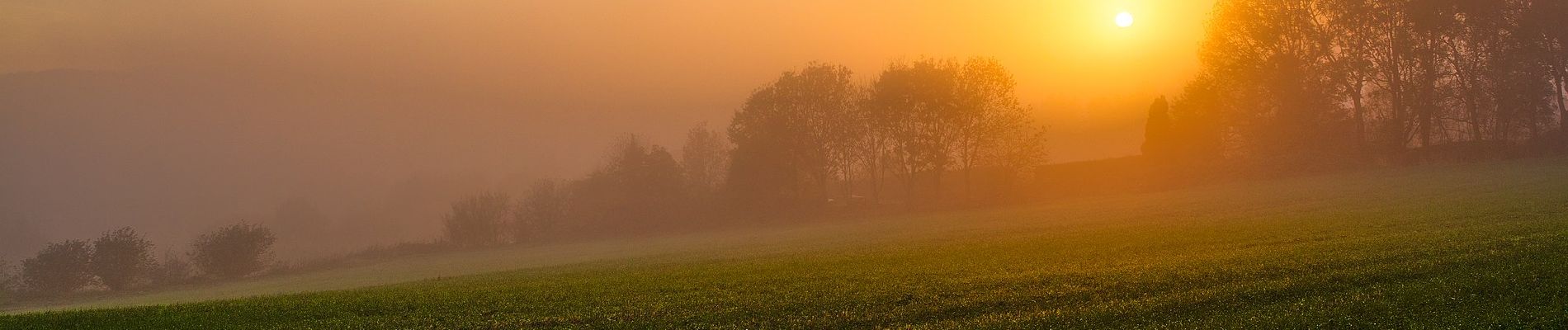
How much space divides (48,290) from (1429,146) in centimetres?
10145

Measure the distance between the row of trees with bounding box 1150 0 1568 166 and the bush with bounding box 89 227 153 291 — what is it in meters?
89.0

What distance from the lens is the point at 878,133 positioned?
76062mm

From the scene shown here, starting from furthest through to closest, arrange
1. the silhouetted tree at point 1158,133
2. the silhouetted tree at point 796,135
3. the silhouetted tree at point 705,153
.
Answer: the silhouetted tree at point 705,153, the silhouetted tree at point 1158,133, the silhouetted tree at point 796,135

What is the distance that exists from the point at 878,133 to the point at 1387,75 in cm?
4108

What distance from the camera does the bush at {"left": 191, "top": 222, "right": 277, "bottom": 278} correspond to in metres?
62.4

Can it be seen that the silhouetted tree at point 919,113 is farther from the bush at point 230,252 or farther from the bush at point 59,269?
the bush at point 59,269

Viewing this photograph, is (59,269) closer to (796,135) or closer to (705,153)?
(796,135)

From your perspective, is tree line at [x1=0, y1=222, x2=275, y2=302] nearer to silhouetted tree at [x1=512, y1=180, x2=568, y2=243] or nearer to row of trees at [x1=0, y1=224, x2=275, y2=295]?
row of trees at [x1=0, y1=224, x2=275, y2=295]

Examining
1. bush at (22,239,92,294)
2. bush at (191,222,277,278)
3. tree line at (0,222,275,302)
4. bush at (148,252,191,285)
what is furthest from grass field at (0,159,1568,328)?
bush at (191,222,277,278)

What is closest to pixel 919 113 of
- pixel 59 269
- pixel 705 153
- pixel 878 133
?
pixel 878 133

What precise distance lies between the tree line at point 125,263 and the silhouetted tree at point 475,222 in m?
18.7

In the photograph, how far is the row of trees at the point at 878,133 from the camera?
70750mm

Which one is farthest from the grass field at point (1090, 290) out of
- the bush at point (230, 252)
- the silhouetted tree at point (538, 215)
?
the silhouetted tree at point (538, 215)

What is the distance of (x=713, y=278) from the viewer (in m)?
17.7
